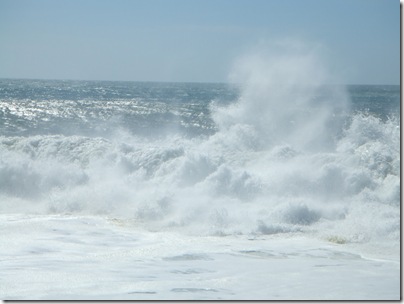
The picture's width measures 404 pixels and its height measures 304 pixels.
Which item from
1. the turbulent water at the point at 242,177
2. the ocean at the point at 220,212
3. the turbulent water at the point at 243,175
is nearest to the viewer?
the ocean at the point at 220,212

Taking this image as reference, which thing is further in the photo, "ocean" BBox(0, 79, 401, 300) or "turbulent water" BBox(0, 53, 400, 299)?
"turbulent water" BBox(0, 53, 400, 299)

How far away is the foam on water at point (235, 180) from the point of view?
10102mm

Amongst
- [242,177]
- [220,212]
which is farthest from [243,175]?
[220,212]

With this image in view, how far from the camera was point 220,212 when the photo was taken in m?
10.2

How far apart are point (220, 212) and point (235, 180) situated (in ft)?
6.94

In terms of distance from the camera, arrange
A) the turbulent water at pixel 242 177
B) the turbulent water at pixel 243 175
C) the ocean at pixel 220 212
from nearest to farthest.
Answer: the ocean at pixel 220 212
the turbulent water at pixel 242 177
the turbulent water at pixel 243 175

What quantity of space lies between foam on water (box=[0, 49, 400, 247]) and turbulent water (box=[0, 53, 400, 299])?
0.03 meters

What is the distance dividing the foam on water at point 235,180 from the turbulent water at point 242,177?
3 centimetres

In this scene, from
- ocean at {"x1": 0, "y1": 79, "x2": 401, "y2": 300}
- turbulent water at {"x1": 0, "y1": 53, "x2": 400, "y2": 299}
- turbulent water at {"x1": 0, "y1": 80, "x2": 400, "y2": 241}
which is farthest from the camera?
turbulent water at {"x1": 0, "y1": 80, "x2": 400, "y2": 241}

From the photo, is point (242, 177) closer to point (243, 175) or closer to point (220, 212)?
point (243, 175)

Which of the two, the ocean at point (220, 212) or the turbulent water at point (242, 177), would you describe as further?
the turbulent water at point (242, 177)

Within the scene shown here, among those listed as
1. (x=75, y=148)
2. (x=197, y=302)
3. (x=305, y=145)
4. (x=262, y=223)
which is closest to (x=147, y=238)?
(x=262, y=223)

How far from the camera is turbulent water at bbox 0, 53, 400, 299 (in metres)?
9.90

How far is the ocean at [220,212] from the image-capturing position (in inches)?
262
